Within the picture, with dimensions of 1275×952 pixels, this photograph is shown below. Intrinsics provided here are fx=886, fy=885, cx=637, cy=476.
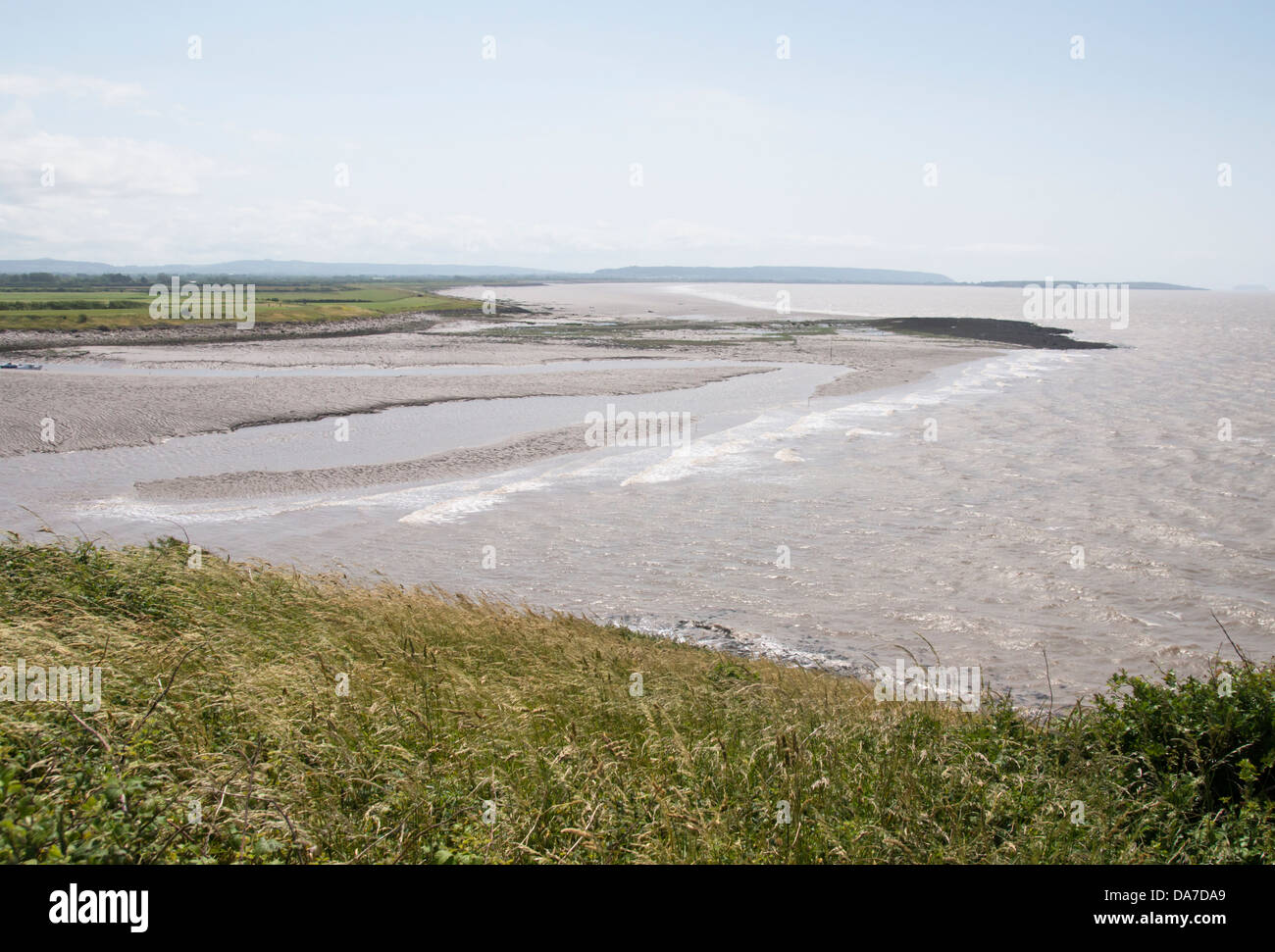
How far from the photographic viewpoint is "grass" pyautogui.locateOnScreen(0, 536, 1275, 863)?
5.03m

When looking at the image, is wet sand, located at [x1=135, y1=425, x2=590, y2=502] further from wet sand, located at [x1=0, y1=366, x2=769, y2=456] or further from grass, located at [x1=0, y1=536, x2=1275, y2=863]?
grass, located at [x1=0, y1=536, x2=1275, y2=863]

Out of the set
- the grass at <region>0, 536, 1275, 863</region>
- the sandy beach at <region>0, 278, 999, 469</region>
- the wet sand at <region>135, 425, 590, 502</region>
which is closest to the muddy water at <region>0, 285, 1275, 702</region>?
the wet sand at <region>135, 425, 590, 502</region>

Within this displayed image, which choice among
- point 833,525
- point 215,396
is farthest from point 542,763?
point 215,396

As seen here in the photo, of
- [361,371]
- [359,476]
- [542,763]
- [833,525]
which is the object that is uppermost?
[361,371]

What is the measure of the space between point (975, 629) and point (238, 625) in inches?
445

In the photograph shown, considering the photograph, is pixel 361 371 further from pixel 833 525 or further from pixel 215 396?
pixel 833 525

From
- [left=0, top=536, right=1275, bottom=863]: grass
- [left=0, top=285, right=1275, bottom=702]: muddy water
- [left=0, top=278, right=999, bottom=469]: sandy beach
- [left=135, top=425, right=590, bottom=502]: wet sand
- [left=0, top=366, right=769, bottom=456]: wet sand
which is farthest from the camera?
[left=0, top=278, right=999, bottom=469]: sandy beach

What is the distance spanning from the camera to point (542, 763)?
20.1 feet

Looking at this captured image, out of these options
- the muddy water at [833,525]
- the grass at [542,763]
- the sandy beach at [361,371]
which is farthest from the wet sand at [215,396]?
the grass at [542,763]

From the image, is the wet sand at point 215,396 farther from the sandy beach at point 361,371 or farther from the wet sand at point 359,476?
the wet sand at point 359,476

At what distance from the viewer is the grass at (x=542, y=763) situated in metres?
5.03
